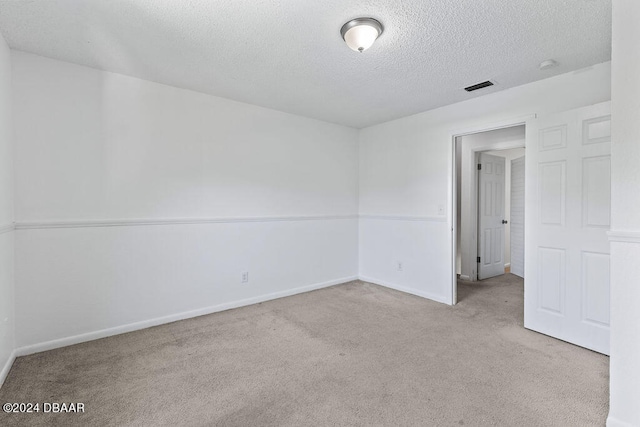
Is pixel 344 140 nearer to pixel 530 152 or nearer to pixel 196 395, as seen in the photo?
pixel 530 152

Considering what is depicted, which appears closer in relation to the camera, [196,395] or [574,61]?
[196,395]

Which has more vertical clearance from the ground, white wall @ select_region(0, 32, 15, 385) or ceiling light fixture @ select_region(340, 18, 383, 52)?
ceiling light fixture @ select_region(340, 18, 383, 52)

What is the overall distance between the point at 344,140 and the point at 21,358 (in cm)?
405

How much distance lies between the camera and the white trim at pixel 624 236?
4.73ft

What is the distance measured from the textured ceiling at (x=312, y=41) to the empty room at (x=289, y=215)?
2cm

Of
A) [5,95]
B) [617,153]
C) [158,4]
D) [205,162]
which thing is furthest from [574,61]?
[5,95]

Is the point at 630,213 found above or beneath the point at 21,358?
above

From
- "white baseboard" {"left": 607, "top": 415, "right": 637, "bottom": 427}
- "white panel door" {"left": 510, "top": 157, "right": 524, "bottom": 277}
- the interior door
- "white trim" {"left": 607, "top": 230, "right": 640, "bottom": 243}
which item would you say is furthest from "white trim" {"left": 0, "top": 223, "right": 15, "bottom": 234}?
"white panel door" {"left": 510, "top": 157, "right": 524, "bottom": 277}

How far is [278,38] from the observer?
6.95 feet

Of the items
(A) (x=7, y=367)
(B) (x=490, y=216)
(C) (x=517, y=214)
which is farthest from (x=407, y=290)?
(A) (x=7, y=367)

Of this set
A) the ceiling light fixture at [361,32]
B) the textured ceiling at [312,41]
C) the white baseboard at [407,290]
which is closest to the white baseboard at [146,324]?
the white baseboard at [407,290]

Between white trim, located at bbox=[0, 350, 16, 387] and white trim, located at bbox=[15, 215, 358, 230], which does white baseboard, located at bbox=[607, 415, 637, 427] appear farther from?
white trim, located at bbox=[0, 350, 16, 387]

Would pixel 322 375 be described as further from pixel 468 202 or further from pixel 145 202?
pixel 468 202

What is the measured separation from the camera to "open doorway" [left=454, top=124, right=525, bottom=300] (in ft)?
14.8
